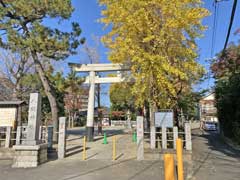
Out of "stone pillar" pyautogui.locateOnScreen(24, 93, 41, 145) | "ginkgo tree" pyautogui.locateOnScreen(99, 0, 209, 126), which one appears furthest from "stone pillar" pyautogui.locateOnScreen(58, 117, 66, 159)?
"ginkgo tree" pyautogui.locateOnScreen(99, 0, 209, 126)

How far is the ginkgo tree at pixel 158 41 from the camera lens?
10.4 metres

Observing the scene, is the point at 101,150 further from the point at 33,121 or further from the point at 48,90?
the point at 48,90

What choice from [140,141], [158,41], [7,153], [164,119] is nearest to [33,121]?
[7,153]

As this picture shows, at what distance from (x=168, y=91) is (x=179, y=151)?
25.4 feet

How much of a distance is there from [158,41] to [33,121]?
648 centimetres

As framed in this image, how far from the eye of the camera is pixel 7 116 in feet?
40.1

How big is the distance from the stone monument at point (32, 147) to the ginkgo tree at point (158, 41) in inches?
186

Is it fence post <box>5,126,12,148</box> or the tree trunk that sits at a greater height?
the tree trunk

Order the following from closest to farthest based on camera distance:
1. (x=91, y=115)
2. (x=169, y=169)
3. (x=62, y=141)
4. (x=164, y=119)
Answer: (x=169, y=169)
(x=62, y=141)
(x=164, y=119)
(x=91, y=115)

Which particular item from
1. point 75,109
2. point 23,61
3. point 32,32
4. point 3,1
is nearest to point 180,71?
point 32,32

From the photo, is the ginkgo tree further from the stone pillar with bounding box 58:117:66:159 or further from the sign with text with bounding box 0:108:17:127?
the sign with text with bounding box 0:108:17:127

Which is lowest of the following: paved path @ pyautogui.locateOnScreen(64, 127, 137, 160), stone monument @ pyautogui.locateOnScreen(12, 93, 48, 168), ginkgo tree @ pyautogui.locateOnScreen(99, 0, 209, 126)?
paved path @ pyautogui.locateOnScreen(64, 127, 137, 160)

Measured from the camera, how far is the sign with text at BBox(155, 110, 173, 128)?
34.2 feet

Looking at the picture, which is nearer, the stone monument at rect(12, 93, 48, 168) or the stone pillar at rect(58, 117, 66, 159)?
the stone monument at rect(12, 93, 48, 168)
